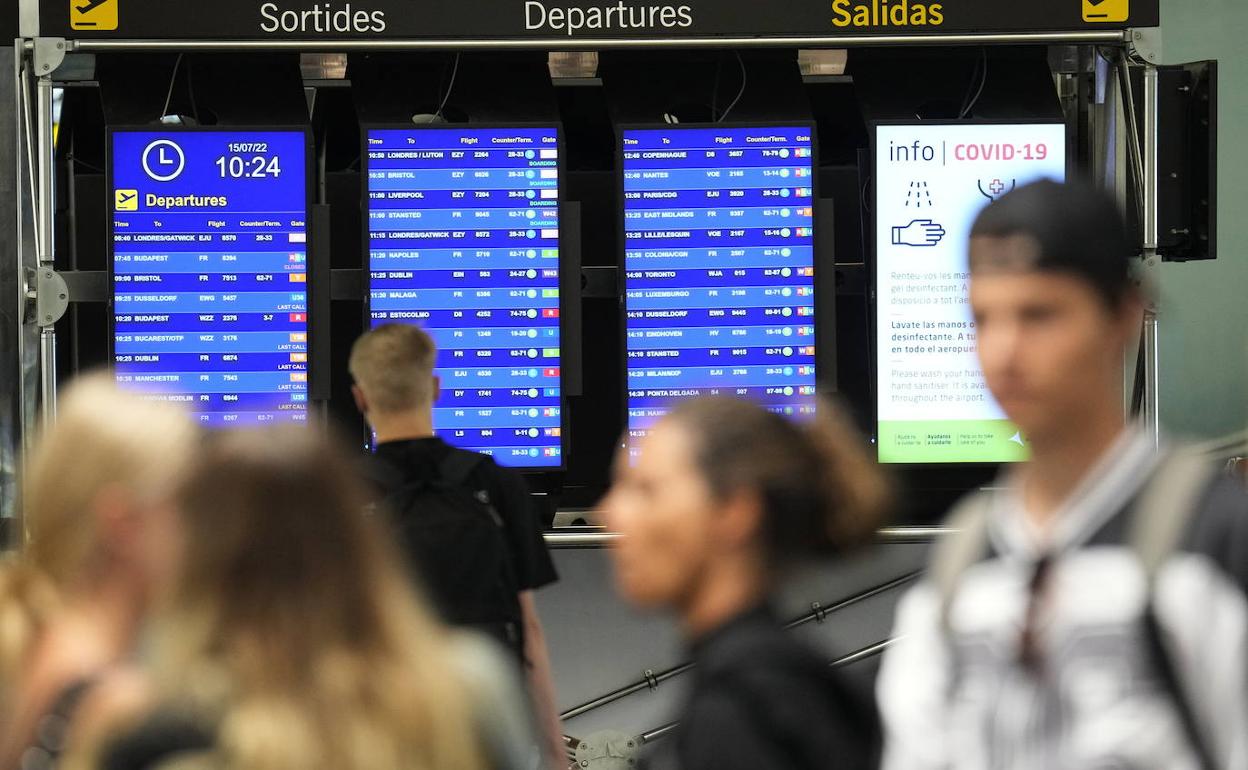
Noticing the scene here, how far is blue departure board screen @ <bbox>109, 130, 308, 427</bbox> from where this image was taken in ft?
18.4

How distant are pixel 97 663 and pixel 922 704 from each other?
849 mm

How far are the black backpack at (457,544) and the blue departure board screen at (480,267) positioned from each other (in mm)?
1990

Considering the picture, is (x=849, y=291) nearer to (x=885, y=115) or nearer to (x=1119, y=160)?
(x=885, y=115)

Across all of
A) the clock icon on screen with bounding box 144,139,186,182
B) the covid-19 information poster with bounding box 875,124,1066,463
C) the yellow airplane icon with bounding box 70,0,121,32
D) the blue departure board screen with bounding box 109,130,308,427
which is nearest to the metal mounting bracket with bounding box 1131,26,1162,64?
the covid-19 information poster with bounding box 875,124,1066,463

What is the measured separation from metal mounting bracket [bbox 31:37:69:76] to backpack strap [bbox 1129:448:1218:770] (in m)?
4.57

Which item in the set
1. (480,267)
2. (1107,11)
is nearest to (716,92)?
(480,267)

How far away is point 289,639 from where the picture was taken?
5.42ft

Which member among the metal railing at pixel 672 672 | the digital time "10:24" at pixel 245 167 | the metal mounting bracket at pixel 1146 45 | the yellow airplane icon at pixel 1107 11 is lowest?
the metal railing at pixel 672 672

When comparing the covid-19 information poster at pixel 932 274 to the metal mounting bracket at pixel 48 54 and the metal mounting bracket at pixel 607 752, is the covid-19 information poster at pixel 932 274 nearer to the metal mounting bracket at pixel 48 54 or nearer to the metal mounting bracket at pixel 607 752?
the metal mounting bracket at pixel 607 752

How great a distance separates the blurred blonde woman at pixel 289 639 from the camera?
5.26 feet

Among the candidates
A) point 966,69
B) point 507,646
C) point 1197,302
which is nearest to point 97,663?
point 507,646

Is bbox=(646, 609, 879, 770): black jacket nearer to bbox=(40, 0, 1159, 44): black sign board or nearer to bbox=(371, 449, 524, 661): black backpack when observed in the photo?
bbox=(371, 449, 524, 661): black backpack

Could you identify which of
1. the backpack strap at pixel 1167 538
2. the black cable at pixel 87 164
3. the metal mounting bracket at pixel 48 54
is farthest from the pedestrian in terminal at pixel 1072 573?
the black cable at pixel 87 164

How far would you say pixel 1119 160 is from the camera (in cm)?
573
